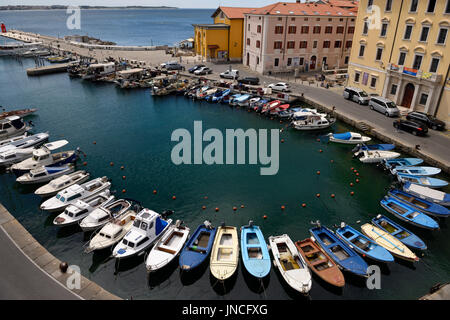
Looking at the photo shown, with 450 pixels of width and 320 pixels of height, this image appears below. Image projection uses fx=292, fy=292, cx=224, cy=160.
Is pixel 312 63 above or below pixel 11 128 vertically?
above

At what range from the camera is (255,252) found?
23188mm

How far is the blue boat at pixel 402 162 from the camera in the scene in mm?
34906

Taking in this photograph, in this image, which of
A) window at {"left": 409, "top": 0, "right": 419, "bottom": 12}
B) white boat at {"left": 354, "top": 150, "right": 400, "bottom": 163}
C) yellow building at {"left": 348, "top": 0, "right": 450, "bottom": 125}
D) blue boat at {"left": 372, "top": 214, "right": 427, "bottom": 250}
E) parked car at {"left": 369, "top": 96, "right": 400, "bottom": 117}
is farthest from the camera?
parked car at {"left": 369, "top": 96, "right": 400, "bottom": 117}

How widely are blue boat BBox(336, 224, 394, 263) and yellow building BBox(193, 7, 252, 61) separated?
68.8m

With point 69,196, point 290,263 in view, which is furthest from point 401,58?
point 69,196

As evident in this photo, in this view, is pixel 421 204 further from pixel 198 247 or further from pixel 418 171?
pixel 198 247

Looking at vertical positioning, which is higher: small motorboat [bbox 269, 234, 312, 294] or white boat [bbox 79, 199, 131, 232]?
white boat [bbox 79, 199, 131, 232]

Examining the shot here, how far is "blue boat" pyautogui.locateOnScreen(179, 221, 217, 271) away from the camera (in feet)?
71.7

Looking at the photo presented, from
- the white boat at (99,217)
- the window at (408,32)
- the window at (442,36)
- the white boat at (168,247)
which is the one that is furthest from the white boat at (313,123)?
the white boat at (99,217)

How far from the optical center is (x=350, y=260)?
72.4 feet

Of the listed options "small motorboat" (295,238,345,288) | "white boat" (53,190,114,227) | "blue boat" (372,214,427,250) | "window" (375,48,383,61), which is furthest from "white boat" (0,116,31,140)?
"window" (375,48,383,61)

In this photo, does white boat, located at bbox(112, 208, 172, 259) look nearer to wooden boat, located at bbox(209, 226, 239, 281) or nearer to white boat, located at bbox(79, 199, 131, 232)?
white boat, located at bbox(79, 199, 131, 232)

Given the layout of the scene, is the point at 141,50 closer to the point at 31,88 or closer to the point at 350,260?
the point at 31,88

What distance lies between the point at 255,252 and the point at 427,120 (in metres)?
34.8
